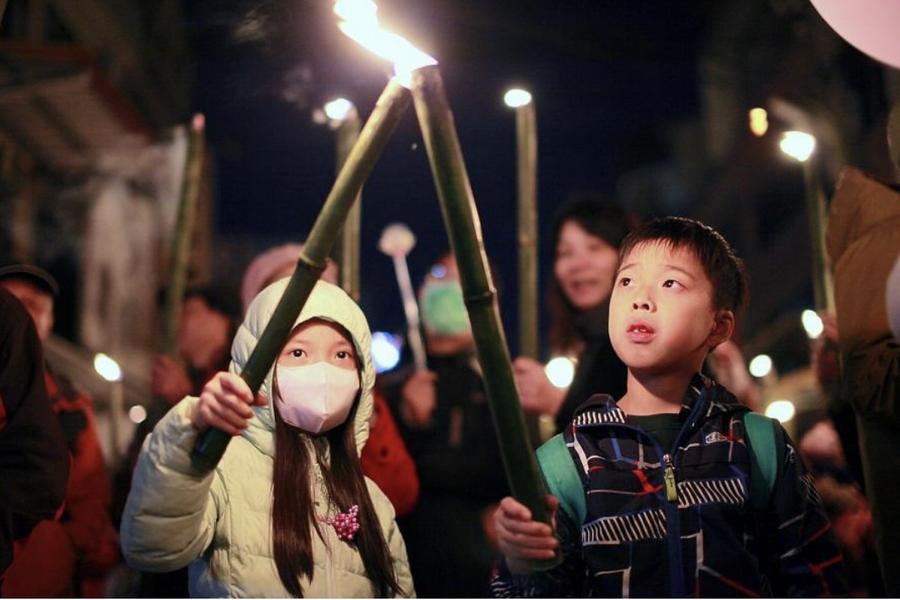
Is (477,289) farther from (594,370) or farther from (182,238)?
(182,238)

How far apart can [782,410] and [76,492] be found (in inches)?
68.5

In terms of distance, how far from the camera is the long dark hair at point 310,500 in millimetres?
2115

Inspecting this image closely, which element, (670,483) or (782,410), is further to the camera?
(782,410)

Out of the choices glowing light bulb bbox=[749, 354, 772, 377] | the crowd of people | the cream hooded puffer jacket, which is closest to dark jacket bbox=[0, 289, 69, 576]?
the crowd of people

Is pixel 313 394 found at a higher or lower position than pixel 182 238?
lower

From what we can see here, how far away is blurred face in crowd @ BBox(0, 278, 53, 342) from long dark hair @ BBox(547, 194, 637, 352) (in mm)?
1153

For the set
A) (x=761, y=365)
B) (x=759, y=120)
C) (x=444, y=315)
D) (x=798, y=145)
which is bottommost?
(x=761, y=365)

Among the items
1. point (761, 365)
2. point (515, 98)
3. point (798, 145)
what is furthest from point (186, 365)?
point (798, 145)

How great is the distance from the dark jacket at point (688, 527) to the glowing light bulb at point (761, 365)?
3.58ft

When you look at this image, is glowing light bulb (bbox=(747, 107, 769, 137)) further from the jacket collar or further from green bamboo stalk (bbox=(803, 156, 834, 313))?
the jacket collar

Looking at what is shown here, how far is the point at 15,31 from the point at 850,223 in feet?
6.62

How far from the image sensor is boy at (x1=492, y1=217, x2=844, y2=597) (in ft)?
6.61

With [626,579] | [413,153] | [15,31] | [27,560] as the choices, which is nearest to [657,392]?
[626,579]

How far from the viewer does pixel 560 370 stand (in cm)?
290
